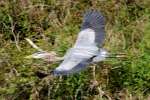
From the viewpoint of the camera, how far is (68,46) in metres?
2.81

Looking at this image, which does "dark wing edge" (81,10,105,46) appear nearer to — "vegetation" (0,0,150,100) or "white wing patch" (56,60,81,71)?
"vegetation" (0,0,150,100)

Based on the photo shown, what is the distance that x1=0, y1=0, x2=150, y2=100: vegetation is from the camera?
2664 millimetres

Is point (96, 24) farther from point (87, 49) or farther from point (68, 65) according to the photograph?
point (68, 65)

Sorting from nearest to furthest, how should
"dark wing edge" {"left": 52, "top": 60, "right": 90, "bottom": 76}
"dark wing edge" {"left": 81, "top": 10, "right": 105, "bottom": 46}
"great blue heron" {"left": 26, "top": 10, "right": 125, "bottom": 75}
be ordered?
1. "dark wing edge" {"left": 52, "top": 60, "right": 90, "bottom": 76}
2. "great blue heron" {"left": 26, "top": 10, "right": 125, "bottom": 75}
3. "dark wing edge" {"left": 81, "top": 10, "right": 105, "bottom": 46}

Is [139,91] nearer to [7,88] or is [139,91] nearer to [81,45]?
[81,45]

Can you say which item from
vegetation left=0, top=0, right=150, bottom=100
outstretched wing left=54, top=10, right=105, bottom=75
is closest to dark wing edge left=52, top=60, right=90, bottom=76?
outstretched wing left=54, top=10, right=105, bottom=75

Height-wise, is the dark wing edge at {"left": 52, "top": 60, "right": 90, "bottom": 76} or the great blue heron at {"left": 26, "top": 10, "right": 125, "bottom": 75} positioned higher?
the great blue heron at {"left": 26, "top": 10, "right": 125, "bottom": 75}

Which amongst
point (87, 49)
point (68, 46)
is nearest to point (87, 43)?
point (87, 49)

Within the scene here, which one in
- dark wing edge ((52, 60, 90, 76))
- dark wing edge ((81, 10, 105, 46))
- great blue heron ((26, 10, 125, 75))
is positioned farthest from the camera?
dark wing edge ((81, 10, 105, 46))

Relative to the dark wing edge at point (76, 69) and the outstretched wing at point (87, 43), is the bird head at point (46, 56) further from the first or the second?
the dark wing edge at point (76, 69)

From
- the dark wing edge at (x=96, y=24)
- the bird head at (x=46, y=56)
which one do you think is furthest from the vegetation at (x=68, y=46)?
the dark wing edge at (x=96, y=24)

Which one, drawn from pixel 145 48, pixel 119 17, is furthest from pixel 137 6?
pixel 145 48

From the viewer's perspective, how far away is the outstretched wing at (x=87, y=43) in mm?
2457

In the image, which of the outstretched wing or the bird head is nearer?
the outstretched wing
